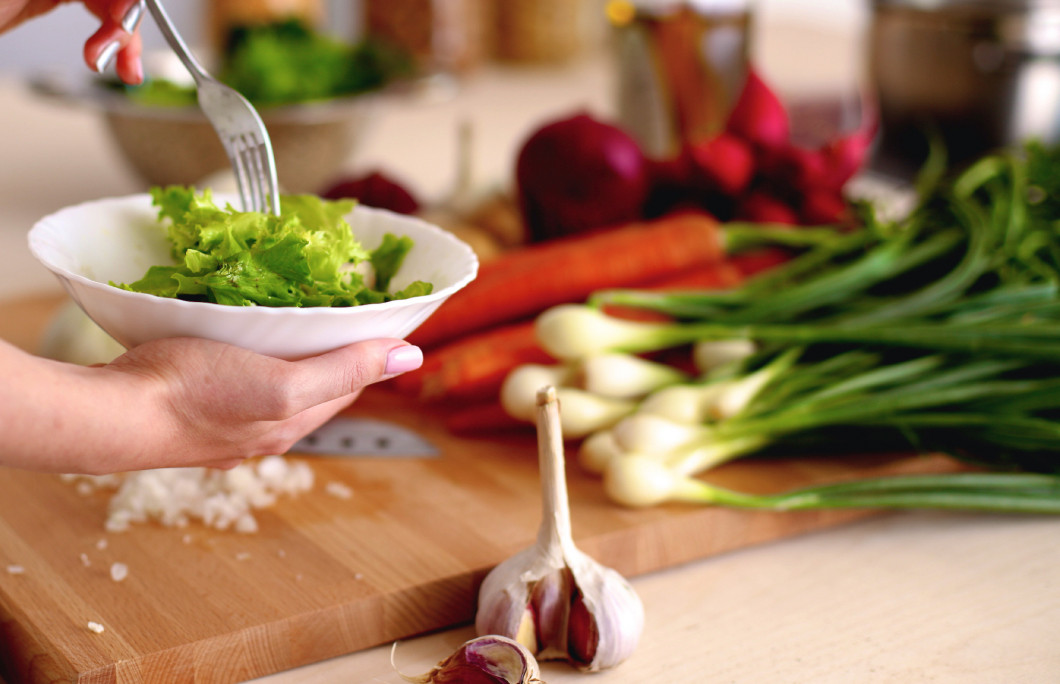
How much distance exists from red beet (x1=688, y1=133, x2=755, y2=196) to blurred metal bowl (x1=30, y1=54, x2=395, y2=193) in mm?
618

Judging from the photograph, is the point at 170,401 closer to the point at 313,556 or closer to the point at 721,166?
the point at 313,556

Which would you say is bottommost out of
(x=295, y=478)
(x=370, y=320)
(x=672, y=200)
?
(x=295, y=478)

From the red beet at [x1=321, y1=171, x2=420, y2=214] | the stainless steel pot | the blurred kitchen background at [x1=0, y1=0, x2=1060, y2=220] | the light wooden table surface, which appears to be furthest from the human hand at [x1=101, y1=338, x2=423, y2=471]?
the stainless steel pot

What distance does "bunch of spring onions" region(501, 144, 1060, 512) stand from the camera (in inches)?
38.8

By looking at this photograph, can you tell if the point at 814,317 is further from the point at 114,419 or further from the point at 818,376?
the point at 114,419

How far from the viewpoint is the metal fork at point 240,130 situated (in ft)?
2.74

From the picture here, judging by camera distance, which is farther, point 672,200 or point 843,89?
point 843,89

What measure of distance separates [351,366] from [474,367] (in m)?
0.47

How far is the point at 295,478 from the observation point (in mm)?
1005

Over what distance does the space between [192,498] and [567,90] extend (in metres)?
2.32

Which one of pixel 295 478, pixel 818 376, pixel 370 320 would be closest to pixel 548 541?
pixel 370 320

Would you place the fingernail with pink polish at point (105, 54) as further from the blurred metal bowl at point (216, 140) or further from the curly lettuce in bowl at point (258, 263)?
the blurred metal bowl at point (216, 140)

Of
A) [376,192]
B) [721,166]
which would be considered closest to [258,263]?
[376,192]

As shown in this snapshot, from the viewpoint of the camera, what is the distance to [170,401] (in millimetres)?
664
